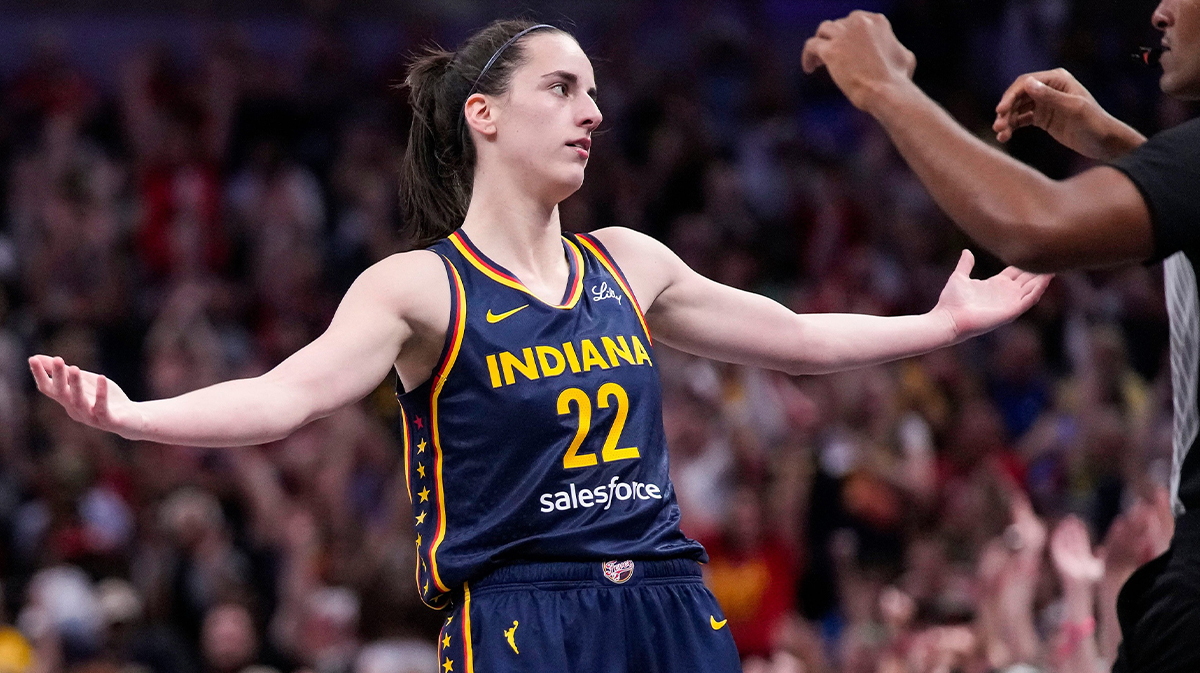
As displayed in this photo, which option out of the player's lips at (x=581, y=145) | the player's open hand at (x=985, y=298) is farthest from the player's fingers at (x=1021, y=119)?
the player's lips at (x=581, y=145)

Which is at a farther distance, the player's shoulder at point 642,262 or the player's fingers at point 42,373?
the player's shoulder at point 642,262

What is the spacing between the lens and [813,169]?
11.2 metres

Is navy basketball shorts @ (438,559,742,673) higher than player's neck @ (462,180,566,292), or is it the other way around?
player's neck @ (462,180,566,292)

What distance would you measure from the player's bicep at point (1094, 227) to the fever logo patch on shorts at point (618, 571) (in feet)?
4.45

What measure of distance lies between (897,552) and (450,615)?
500cm

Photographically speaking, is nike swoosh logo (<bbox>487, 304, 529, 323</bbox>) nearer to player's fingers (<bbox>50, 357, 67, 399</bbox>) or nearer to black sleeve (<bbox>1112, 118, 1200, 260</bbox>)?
player's fingers (<bbox>50, 357, 67, 399</bbox>)

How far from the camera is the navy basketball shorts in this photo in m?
3.35

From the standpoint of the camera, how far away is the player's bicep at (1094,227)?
2486 millimetres

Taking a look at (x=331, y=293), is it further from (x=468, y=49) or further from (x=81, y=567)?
(x=468, y=49)

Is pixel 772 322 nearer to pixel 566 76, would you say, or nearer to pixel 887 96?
pixel 566 76

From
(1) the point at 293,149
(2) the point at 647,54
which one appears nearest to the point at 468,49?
(1) the point at 293,149

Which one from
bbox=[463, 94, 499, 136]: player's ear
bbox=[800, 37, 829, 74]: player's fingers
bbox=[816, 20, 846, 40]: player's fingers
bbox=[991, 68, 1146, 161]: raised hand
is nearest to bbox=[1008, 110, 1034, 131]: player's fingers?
bbox=[991, 68, 1146, 161]: raised hand

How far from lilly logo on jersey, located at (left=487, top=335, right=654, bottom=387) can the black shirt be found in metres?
1.31

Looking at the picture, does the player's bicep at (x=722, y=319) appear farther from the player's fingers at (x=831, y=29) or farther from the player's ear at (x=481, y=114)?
the player's fingers at (x=831, y=29)
